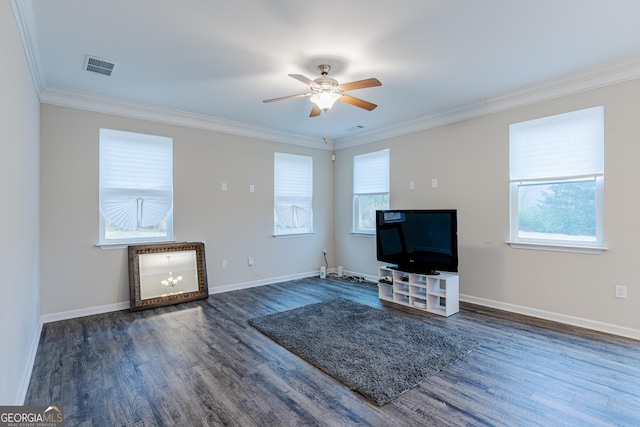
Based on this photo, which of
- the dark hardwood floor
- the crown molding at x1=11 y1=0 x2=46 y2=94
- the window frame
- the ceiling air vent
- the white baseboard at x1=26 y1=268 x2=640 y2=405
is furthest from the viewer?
the window frame

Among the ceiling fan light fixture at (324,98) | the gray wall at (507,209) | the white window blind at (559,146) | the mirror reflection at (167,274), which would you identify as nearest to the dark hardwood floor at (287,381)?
the gray wall at (507,209)

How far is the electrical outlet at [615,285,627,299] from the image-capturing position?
3.07 meters

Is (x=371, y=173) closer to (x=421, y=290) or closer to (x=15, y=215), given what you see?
(x=421, y=290)

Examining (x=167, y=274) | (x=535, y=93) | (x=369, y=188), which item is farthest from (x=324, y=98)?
(x=167, y=274)

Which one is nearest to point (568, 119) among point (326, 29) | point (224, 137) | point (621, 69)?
point (621, 69)

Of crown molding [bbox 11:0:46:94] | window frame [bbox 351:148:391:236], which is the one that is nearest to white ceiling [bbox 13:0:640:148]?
crown molding [bbox 11:0:46:94]

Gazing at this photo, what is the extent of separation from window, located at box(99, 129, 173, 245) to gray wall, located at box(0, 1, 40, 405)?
3.41 ft

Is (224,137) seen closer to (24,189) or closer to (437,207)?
(24,189)

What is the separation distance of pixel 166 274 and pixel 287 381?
Answer: 8.89 feet

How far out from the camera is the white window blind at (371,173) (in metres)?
5.34

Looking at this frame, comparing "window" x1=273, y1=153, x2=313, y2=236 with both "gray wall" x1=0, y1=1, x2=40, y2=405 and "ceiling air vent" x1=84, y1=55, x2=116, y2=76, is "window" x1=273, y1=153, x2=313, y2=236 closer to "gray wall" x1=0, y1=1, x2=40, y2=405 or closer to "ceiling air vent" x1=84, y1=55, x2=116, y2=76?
"ceiling air vent" x1=84, y1=55, x2=116, y2=76

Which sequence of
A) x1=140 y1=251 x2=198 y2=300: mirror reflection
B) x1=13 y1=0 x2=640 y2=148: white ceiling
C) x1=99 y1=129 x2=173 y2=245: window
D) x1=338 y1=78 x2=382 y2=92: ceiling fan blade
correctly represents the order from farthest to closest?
x1=140 y1=251 x2=198 y2=300: mirror reflection → x1=99 y1=129 x2=173 y2=245: window → x1=338 y1=78 x2=382 y2=92: ceiling fan blade → x1=13 y1=0 x2=640 y2=148: white ceiling

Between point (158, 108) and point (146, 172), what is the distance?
87cm

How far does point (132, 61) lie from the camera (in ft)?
9.55
